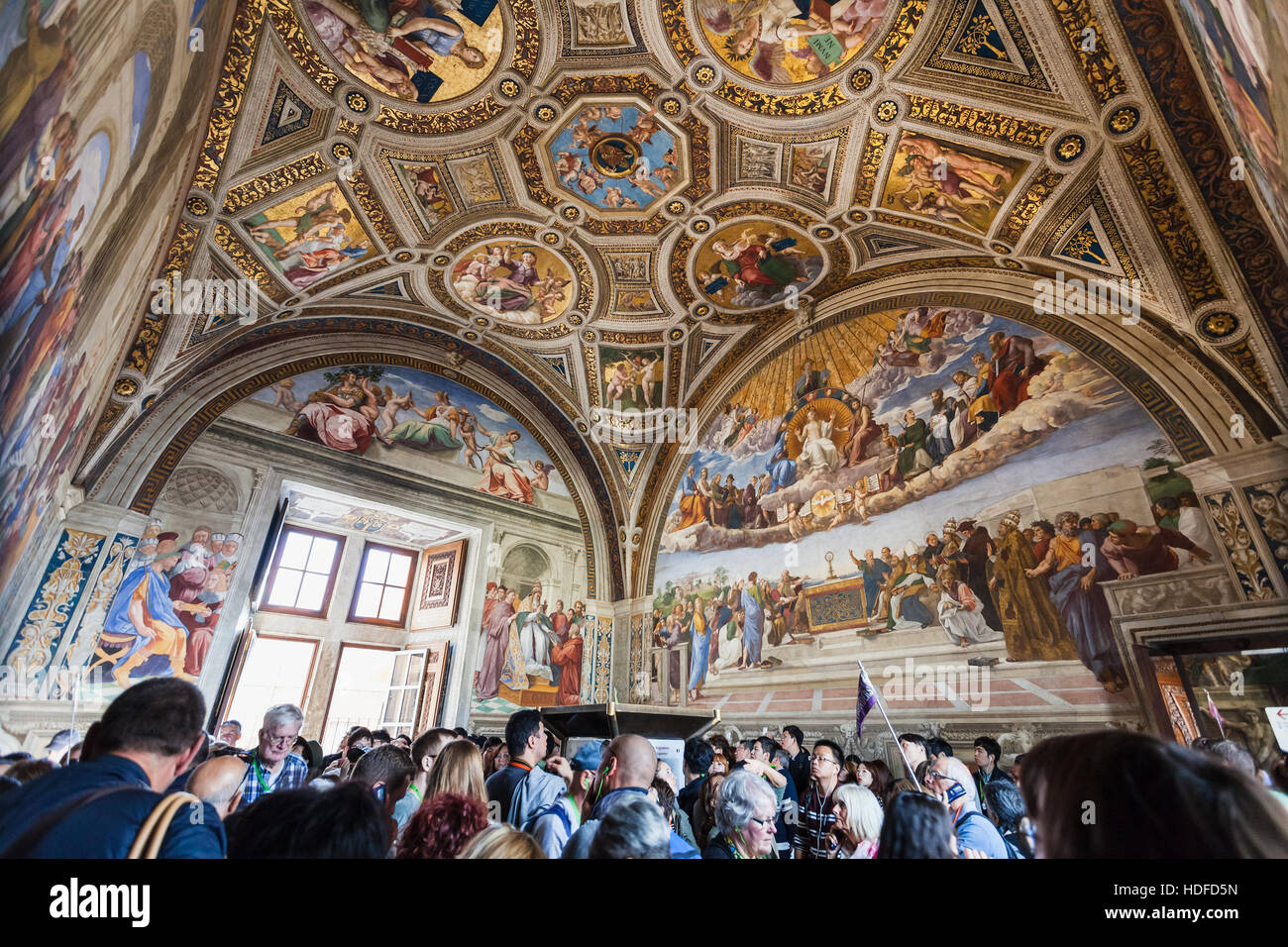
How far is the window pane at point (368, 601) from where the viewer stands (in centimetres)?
1273

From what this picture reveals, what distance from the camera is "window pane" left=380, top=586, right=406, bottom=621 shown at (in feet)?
42.6

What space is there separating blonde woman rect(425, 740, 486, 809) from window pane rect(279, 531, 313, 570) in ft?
Answer: 36.3

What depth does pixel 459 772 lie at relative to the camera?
9.37 ft

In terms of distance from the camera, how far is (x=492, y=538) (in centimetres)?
1214

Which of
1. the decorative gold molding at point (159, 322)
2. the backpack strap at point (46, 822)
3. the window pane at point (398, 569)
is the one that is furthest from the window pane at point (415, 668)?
the backpack strap at point (46, 822)

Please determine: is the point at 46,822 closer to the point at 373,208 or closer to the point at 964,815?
the point at 964,815

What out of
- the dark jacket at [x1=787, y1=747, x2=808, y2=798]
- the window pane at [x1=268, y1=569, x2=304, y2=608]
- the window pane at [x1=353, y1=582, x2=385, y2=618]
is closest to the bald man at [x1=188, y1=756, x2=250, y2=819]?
the dark jacket at [x1=787, y1=747, x2=808, y2=798]

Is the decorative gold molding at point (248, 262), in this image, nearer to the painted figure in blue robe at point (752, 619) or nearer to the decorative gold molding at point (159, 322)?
the decorative gold molding at point (159, 322)

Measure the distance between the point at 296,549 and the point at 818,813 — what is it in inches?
463

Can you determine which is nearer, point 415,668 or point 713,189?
point 713,189

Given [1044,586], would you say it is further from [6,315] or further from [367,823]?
[6,315]

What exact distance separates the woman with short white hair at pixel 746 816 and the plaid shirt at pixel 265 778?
7.50ft

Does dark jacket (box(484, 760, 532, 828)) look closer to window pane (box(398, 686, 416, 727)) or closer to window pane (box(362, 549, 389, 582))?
window pane (box(398, 686, 416, 727))

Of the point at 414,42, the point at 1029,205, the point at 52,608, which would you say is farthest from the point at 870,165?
the point at 52,608
